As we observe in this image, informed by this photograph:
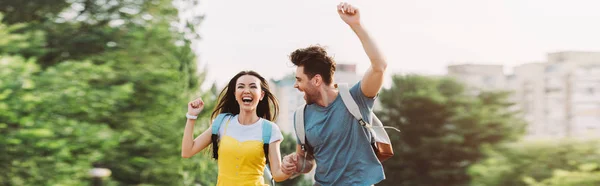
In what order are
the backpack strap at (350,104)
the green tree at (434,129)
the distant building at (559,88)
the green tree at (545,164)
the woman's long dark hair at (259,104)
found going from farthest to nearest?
the distant building at (559,88), the green tree at (434,129), the green tree at (545,164), the woman's long dark hair at (259,104), the backpack strap at (350,104)

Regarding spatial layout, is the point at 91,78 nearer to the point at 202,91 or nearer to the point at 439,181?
the point at 202,91

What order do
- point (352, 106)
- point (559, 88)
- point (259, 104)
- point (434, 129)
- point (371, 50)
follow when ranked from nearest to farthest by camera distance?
point (371, 50) < point (352, 106) < point (259, 104) < point (434, 129) < point (559, 88)

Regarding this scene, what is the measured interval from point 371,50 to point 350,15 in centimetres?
18

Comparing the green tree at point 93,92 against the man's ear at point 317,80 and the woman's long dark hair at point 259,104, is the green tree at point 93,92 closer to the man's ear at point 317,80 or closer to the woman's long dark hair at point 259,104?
the woman's long dark hair at point 259,104

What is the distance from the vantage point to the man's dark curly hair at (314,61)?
177 inches

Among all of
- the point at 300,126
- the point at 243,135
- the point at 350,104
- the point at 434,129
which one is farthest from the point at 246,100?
the point at 434,129

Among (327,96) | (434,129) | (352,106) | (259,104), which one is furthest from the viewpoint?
(434,129)

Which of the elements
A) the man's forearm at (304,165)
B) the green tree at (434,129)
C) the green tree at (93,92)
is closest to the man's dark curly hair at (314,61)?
the man's forearm at (304,165)

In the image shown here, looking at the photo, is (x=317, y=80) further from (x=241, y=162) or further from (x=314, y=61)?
(x=241, y=162)

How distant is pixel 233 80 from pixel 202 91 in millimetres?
19096

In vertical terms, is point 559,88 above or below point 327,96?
above

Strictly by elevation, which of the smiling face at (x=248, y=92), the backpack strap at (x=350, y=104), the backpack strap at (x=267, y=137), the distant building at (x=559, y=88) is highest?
the distant building at (x=559, y=88)

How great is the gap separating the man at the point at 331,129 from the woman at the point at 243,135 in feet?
0.43

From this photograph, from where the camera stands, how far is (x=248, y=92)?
460 cm
